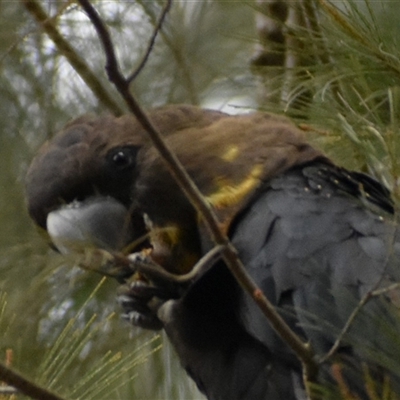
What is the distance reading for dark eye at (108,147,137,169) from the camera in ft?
6.11

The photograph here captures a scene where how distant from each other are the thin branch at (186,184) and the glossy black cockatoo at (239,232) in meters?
0.13

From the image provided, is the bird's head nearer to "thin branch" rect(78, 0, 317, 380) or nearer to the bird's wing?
the bird's wing

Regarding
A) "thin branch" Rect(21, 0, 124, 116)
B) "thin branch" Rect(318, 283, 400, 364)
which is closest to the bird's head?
"thin branch" Rect(21, 0, 124, 116)

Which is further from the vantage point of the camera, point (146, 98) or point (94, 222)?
point (146, 98)

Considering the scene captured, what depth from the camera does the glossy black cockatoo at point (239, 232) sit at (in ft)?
4.88

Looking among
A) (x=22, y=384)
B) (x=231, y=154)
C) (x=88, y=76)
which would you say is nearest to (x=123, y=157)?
(x=231, y=154)

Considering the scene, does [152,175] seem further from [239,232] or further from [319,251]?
[319,251]

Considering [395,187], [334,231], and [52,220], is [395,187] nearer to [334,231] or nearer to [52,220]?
[334,231]

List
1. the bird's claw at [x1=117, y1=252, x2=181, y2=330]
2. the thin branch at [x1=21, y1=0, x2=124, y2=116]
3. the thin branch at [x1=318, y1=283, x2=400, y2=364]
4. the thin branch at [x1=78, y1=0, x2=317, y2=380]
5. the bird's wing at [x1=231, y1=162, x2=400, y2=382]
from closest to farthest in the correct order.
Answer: the thin branch at [x1=78, y1=0, x2=317, y2=380] < the thin branch at [x1=318, y1=283, x2=400, y2=364] < the bird's wing at [x1=231, y1=162, x2=400, y2=382] < the bird's claw at [x1=117, y1=252, x2=181, y2=330] < the thin branch at [x1=21, y1=0, x2=124, y2=116]

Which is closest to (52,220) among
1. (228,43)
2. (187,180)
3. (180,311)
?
(180,311)

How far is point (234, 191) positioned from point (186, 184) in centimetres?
64

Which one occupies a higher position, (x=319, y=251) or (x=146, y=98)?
(x=146, y=98)

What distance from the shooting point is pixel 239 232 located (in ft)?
5.59

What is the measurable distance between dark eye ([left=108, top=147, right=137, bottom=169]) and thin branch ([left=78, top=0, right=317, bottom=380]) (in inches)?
27.4
